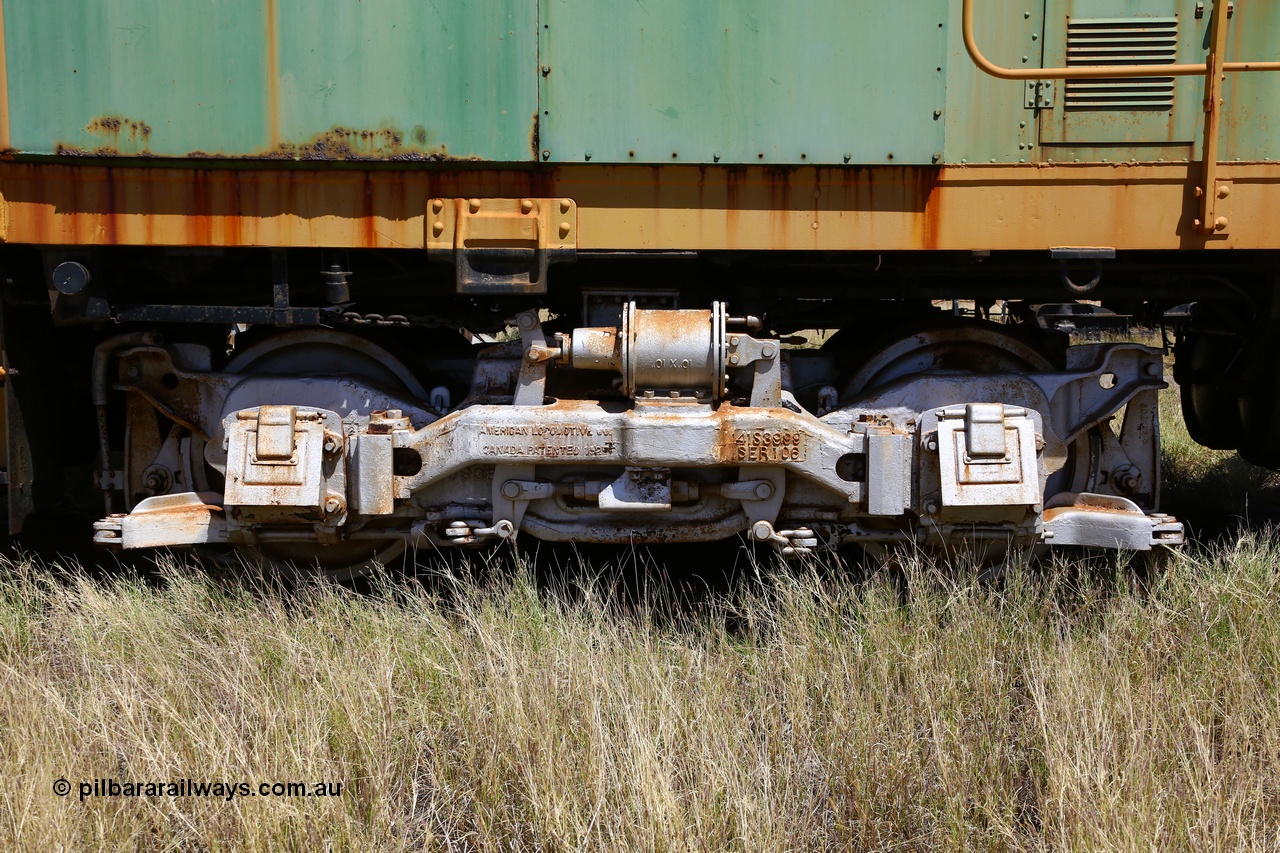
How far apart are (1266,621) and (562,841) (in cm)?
276

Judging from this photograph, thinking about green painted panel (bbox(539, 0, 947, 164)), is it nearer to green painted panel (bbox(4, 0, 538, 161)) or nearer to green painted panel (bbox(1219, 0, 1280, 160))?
green painted panel (bbox(4, 0, 538, 161))

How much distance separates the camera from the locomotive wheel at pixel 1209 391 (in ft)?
17.9

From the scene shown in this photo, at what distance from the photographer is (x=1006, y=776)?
10.5 feet

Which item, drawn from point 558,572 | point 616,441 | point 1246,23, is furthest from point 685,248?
point 1246,23

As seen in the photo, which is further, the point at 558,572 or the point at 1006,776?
the point at 558,572

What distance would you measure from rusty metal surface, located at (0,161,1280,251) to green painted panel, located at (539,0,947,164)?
0.10 metres

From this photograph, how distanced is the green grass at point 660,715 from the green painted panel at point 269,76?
170cm

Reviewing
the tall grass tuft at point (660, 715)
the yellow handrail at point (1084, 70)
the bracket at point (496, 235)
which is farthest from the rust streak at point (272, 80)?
the yellow handrail at point (1084, 70)

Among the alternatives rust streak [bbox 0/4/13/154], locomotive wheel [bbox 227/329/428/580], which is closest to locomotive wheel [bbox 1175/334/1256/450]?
locomotive wheel [bbox 227/329/428/580]

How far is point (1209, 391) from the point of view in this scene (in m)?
5.66

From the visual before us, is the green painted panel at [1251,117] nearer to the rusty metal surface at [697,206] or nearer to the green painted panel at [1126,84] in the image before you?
the green painted panel at [1126,84]

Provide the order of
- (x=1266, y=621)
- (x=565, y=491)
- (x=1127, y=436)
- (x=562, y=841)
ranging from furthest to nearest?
(x=1127, y=436)
(x=565, y=491)
(x=1266, y=621)
(x=562, y=841)

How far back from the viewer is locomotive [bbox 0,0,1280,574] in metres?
3.95

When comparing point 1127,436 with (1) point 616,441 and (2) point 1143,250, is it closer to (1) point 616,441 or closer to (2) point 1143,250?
(2) point 1143,250
